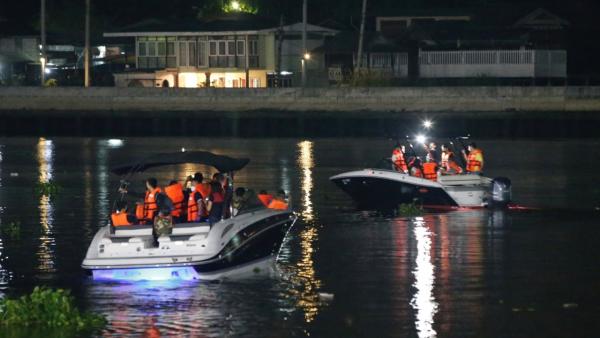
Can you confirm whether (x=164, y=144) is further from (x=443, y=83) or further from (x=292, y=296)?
(x=292, y=296)

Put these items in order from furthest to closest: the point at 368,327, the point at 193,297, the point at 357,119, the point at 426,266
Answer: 1. the point at 357,119
2. the point at 426,266
3. the point at 193,297
4. the point at 368,327

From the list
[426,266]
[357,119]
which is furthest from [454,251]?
[357,119]

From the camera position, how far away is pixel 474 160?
109ft

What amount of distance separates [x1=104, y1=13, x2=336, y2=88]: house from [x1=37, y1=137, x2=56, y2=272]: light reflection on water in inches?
1635

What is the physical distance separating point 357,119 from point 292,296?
58557 millimetres

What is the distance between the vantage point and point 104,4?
12744cm

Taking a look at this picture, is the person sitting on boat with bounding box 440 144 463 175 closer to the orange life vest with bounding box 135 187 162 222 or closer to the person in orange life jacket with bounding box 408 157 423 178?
the person in orange life jacket with bounding box 408 157 423 178

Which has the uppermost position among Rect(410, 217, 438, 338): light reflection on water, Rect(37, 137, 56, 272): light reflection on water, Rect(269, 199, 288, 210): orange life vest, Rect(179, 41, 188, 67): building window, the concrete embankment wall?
Rect(179, 41, 188, 67): building window

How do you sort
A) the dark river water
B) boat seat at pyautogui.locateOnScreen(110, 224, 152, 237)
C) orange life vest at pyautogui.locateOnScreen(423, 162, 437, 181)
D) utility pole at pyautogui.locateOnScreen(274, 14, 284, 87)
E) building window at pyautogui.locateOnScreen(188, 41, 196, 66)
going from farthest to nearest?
building window at pyautogui.locateOnScreen(188, 41, 196, 66), utility pole at pyautogui.locateOnScreen(274, 14, 284, 87), orange life vest at pyautogui.locateOnScreen(423, 162, 437, 181), boat seat at pyautogui.locateOnScreen(110, 224, 152, 237), the dark river water

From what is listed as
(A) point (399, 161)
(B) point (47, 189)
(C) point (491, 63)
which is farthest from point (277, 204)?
(C) point (491, 63)

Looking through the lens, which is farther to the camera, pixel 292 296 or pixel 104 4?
pixel 104 4

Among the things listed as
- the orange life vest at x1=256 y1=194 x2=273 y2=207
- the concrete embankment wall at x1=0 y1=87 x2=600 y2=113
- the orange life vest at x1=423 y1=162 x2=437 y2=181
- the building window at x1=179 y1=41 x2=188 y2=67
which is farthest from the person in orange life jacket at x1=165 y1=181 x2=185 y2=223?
the building window at x1=179 y1=41 x2=188 y2=67

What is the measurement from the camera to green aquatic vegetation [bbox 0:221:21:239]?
28.5 meters

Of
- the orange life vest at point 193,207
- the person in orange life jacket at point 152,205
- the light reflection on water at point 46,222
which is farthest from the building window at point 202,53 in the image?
the person in orange life jacket at point 152,205
